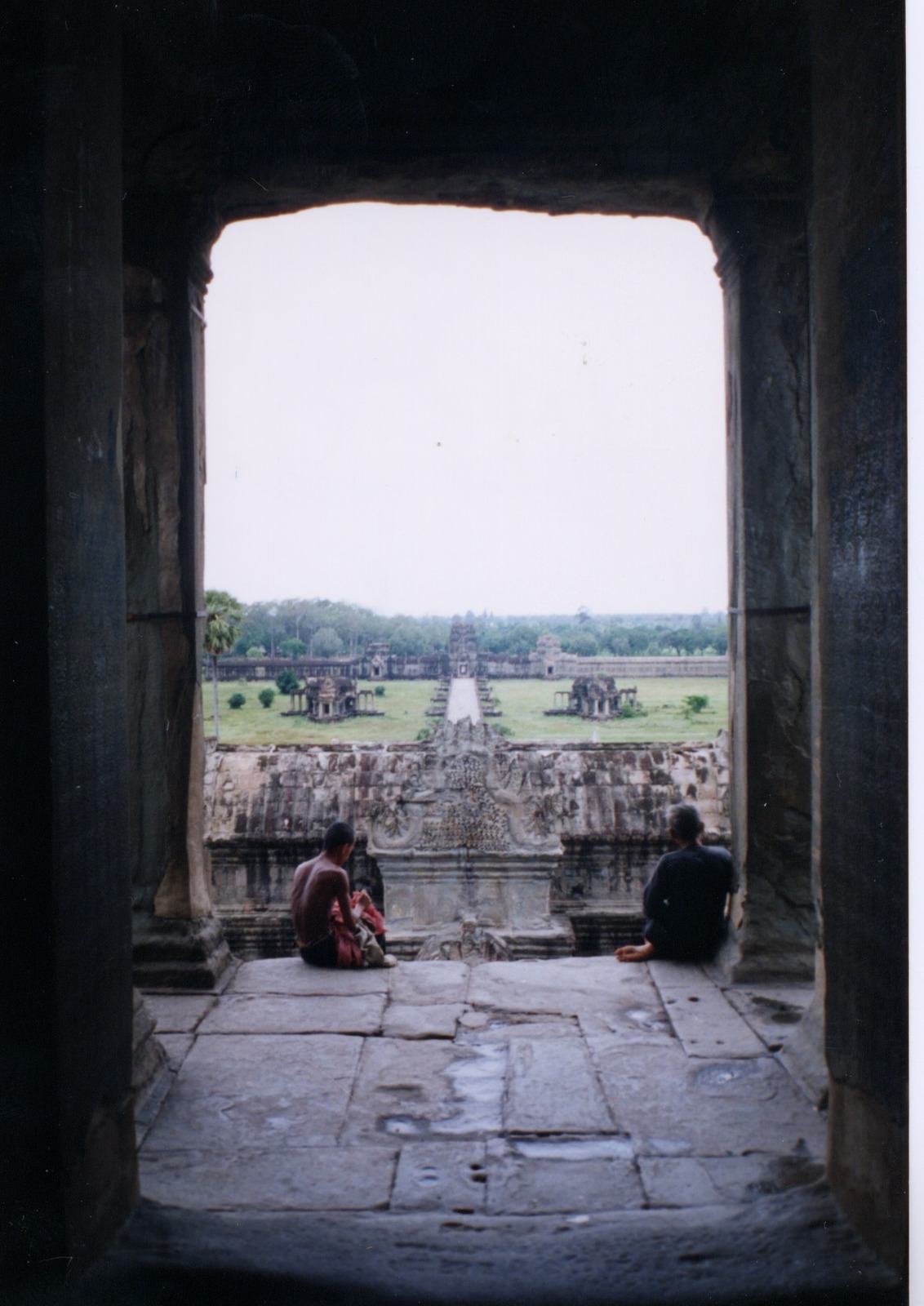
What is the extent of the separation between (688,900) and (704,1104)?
136 cm

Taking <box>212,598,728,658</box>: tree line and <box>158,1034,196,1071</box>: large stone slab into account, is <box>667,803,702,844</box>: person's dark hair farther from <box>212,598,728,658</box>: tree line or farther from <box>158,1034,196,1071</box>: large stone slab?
<box>212,598,728,658</box>: tree line

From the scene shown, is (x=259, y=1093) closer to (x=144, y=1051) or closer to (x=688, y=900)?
(x=144, y=1051)

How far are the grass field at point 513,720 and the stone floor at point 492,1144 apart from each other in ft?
67.0

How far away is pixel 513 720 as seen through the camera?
3434 centimetres

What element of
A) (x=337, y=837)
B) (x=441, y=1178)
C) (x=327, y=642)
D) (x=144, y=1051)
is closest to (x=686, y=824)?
(x=337, y=837)

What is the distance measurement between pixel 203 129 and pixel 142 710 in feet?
8.47

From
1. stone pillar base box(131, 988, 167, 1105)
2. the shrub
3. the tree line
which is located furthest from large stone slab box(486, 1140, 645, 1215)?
the shrub

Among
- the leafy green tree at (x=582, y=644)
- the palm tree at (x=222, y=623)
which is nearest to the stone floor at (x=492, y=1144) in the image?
A: the palm tree at (x=222, y=623)

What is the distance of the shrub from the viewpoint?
101ft

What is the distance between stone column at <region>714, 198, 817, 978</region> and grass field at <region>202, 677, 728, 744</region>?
66.7ft

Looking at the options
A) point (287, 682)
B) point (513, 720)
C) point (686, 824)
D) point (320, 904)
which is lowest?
point (513, 720)

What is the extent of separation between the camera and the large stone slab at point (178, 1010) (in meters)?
3.73

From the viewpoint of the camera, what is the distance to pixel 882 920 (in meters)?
2.04

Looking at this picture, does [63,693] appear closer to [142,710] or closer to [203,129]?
[142,710]
